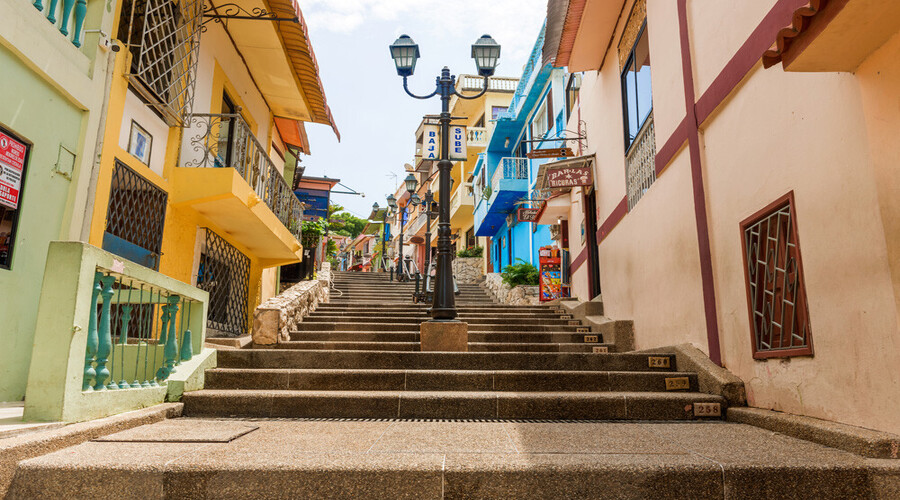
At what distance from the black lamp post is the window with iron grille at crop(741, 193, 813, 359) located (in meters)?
3.68

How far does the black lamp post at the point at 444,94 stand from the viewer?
730 centimetres

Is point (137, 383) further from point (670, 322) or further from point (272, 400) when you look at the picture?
point (670, 322)

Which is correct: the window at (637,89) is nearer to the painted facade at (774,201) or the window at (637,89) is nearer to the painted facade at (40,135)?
the painted facade at (774,201)

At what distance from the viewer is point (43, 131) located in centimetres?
493

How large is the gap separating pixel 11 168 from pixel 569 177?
849 cm

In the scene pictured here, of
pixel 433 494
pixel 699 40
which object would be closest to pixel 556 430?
pixel 433 494

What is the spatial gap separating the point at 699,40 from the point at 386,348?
5.13m

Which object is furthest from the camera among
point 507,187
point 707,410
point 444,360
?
point 507,187

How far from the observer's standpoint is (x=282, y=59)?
31.6ft

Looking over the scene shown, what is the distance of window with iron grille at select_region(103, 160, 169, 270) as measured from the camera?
6.05 m

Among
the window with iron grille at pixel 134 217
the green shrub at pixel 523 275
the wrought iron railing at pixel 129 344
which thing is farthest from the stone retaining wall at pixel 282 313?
the green shrub at pixel 523 275

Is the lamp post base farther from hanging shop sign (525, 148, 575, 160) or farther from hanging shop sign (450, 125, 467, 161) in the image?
hanging shop sign (525, 148, 575, 160)

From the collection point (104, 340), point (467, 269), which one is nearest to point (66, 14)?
point (104, 340)

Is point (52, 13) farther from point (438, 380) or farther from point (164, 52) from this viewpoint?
point (438, 380)
